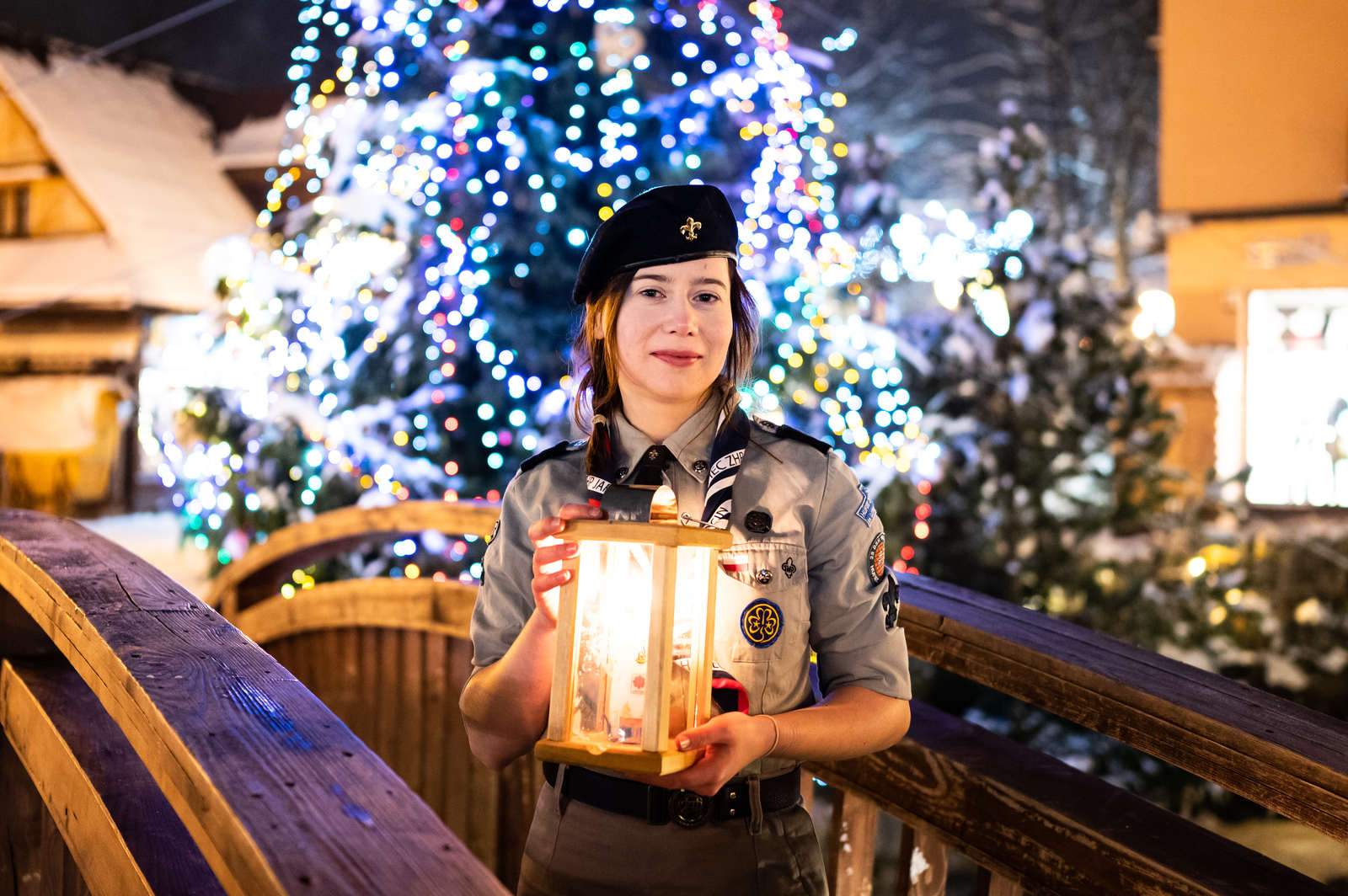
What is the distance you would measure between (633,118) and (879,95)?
497 centimetres

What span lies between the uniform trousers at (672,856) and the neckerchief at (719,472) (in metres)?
0.35

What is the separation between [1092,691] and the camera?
1508mm

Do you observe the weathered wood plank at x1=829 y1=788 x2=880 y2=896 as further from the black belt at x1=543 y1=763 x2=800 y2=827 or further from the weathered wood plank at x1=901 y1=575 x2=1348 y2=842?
the black belt at x1=543 y1=763 x2=800 y2=827

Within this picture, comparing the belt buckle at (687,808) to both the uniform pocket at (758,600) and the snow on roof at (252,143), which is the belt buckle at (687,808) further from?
the snow on roof at (252,143)

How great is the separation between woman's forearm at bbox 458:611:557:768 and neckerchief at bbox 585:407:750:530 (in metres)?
0.17

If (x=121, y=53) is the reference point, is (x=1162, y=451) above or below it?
below

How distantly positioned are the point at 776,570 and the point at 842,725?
7.5 inches

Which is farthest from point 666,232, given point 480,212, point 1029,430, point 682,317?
point 1029,430

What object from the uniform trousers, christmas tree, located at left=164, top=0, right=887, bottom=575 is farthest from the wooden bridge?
christmas tree, located at left=164, top=0, right=887, bottom=575

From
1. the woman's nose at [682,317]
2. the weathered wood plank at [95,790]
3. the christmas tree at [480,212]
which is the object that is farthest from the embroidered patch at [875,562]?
the christmas tree at [480,212]

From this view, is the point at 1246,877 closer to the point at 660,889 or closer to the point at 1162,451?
the point at 660,889

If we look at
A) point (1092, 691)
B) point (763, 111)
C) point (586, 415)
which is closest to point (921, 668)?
point (763, 111)

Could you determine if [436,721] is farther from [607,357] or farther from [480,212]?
[607,357]

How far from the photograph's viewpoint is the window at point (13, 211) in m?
7.55
